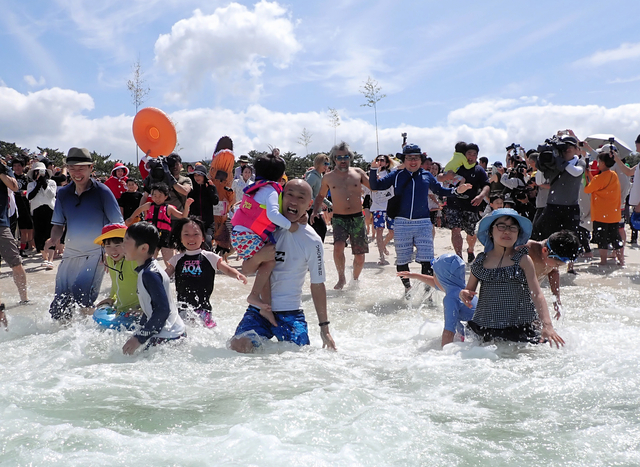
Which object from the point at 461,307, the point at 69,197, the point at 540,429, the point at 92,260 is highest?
the point at 69,197

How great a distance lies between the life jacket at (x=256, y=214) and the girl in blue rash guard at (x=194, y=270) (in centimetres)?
72

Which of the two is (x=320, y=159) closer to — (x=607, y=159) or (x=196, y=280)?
(x=196, y=280)

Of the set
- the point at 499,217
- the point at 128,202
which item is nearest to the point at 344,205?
the point at 499,217

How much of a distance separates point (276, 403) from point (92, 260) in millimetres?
3346

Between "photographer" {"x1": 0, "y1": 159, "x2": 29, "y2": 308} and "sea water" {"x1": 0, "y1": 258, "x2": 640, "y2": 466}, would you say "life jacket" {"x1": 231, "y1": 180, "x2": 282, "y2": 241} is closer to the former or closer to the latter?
"sea water" {"x1": 0, "y1": 258, "x2": 640, "y2": 466}

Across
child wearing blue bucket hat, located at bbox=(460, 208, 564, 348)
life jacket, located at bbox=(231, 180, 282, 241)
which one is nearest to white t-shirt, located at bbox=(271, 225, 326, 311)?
life jacket, located at bbox=(231, 180, 282, 241)

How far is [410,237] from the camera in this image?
278 inches

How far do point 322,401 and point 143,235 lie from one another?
1871 millimetres

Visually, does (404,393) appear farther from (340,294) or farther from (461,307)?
(340,294)

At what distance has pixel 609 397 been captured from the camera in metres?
3.40

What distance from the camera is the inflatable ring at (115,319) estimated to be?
4.78 metres

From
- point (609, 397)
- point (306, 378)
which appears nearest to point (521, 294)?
point (609, 397)

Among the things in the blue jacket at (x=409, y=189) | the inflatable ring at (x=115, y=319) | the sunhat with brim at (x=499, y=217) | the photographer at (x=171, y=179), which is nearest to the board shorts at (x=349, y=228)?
the blue jacket at (x=409, y=189)

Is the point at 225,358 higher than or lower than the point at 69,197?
lower
